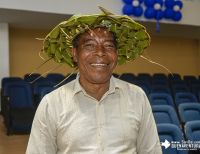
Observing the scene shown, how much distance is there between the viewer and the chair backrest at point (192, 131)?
281 centimetres

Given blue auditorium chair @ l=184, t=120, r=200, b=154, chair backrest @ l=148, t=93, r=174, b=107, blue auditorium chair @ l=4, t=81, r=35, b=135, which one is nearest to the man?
blue auditorium chair @ l=184, t=120, r=200, b=154

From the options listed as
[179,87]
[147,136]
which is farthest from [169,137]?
[179,87]

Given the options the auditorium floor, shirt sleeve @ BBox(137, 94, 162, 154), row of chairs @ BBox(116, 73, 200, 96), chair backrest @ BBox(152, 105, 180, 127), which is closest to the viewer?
shirt sleeve @ BBox(137, 94, 162, 154)

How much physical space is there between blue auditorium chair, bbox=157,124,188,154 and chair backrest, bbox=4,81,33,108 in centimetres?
354

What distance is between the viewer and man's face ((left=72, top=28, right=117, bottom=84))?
4.75 feet

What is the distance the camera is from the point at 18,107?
18.1ft

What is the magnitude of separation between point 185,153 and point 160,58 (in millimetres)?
8130

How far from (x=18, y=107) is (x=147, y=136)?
170 inches

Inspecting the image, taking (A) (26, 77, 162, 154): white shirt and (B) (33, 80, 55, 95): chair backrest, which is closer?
(A) (26, 77, 162, 154): white shirt

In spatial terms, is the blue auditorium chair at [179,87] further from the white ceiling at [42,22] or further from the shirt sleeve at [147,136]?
the shirt sleeve at [147,136]

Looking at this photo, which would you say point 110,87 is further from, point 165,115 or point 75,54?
point 165,115

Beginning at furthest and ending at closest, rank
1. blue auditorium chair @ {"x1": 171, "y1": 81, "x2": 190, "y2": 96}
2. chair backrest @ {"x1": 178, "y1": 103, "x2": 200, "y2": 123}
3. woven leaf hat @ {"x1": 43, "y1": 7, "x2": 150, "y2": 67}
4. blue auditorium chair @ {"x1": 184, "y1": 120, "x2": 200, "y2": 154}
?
1. blue auditorium chair @ {"x1": 171, "y1": 81, "x2": 190, "y2": 96}
2. chair backrest @ {"x1": 178, "y1": 103, "x2": 200, "y2": 123}
3. blue auditorium chair @ {"x1": 184, "y1": 120, "x2": 200, "y2": 154}
4. woven leaf hat @ {"x1": 43, "y1": 7, "x2": 150, "y2": 67}

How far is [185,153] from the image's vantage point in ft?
8.73

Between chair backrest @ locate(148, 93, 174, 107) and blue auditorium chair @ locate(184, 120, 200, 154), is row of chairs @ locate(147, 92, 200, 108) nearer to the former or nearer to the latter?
chair backrest @ locate(148, 93, 174, 107)
